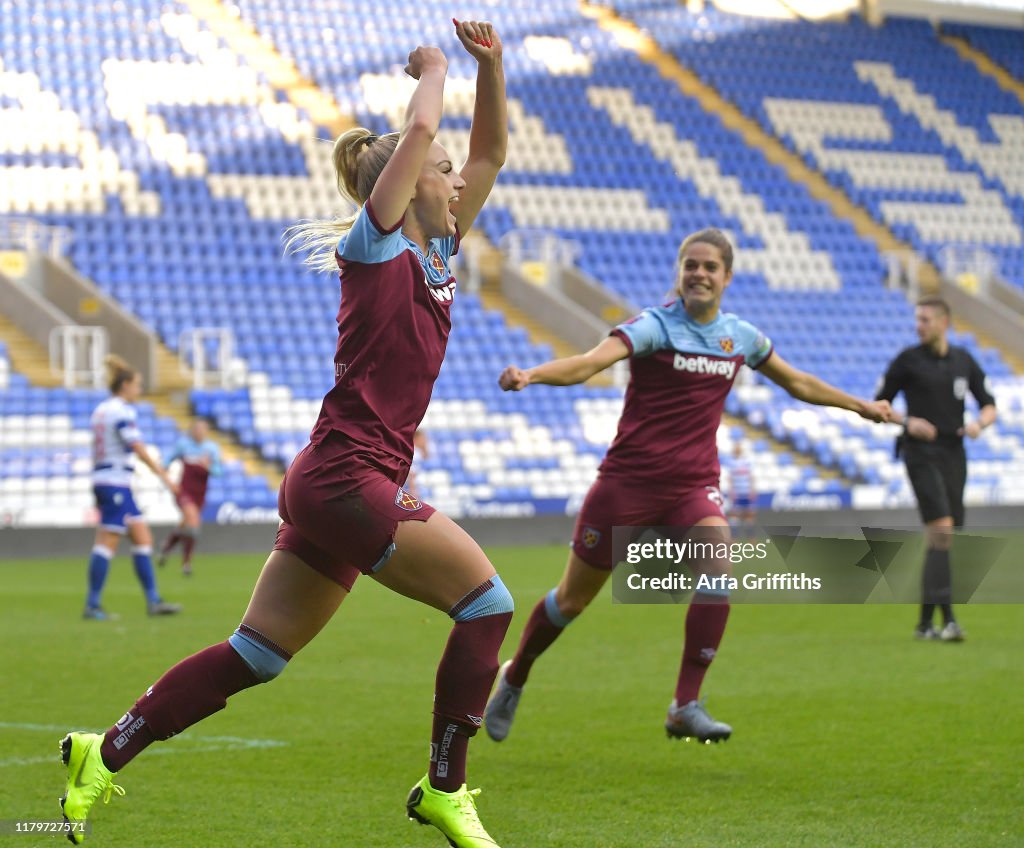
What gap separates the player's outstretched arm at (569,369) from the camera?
492 centimetres

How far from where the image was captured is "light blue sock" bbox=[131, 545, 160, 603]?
41.4 ft

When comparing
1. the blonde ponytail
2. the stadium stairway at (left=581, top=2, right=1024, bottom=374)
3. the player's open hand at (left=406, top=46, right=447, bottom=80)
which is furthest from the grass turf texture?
the stadium stairway at (left=581, top=2, right=1024, bottom=374)

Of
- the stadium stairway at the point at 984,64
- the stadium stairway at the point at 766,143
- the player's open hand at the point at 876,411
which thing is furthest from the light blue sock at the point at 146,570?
the stadium stairway at the point at 984,64

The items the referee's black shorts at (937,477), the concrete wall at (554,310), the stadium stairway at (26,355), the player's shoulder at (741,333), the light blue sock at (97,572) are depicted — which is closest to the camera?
the player's shoulder at (741,333)

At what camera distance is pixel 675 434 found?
262 inches

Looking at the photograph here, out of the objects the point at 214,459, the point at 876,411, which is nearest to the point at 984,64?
the point at 214,459

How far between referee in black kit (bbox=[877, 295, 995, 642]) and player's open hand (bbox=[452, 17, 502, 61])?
20.1 feet

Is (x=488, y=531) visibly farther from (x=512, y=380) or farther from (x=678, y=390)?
(x=512, y=380)

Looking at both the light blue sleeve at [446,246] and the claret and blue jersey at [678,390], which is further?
the claret and blue jersey at [678,390]

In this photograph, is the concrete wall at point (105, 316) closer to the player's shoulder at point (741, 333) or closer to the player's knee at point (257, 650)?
the player's shoulder at point (741, 333)

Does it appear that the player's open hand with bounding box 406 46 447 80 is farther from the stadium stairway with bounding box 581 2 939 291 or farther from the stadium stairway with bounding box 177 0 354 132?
the stadium stairway with bounding box 581 2 939 291

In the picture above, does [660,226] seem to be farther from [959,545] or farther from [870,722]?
[870,722]

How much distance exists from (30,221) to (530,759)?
750 inches

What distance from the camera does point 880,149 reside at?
3259 cm
